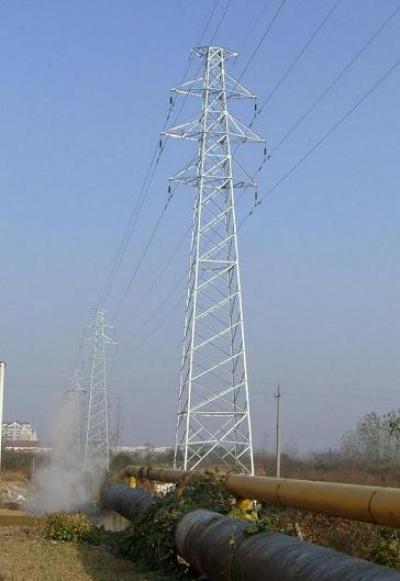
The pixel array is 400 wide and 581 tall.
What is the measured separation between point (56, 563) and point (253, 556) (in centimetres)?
557

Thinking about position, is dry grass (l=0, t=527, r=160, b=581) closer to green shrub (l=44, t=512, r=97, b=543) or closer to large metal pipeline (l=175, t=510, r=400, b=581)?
green shrub (l=44, t=512, r=97, b=543)

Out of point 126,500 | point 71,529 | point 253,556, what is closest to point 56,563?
point 71,529

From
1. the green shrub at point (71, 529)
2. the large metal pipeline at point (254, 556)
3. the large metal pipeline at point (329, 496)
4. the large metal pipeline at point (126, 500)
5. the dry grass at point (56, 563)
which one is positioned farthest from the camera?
the large metal pipeline at point (126, 500)

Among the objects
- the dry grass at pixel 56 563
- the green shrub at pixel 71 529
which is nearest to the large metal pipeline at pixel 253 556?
the dry grass at pixel 56 563

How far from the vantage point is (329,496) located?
10.8 metres

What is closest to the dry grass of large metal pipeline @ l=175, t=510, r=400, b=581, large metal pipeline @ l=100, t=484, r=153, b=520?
large metal pipeline @ l=175, t=510, r=400, b=581

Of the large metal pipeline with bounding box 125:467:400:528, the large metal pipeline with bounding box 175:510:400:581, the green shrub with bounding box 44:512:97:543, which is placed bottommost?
the green shrub with bounding box 44:512:97:543

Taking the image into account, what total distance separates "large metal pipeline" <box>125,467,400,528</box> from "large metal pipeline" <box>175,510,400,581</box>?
621 mm

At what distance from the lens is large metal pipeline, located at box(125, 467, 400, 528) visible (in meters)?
9.45

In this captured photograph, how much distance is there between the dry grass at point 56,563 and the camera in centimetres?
1314

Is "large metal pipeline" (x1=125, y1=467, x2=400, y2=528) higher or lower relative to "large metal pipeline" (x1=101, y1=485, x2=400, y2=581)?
higher

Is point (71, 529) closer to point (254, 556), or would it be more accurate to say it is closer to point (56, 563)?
point (56, 563)

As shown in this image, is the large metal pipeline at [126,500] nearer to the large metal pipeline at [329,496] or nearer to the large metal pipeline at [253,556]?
the large metal pipeline at [329,496]

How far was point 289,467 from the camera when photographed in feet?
198
